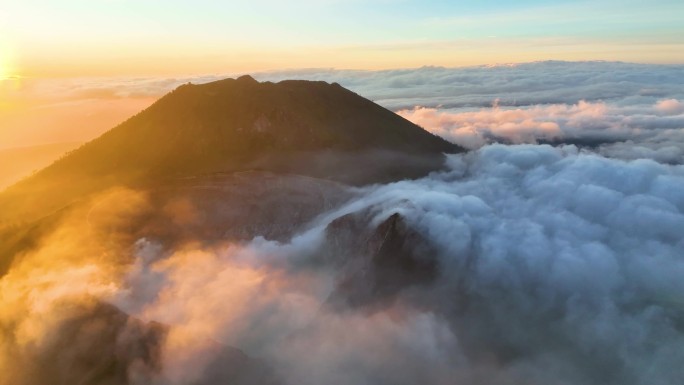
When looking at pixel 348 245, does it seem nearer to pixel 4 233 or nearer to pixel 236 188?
pixel 236 188

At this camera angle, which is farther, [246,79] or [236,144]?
[246,79]

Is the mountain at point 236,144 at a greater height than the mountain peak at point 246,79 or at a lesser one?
lesser

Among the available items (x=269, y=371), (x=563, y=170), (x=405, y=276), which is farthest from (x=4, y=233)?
(x=563, y=170)

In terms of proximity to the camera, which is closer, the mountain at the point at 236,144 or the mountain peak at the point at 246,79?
the mountain at the point at 236,144

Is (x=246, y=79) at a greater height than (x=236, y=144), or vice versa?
(x=246, y=79)

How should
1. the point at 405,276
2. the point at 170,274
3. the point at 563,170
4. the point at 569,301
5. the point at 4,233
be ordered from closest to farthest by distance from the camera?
the point at 170,274, the point at 4,233, the point at 405,276, the point at 569,301, the point at 563,170

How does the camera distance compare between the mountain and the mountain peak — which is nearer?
the mountain

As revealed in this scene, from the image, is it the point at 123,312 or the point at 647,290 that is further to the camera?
the point at 647,290

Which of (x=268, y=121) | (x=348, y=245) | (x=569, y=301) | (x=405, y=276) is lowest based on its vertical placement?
(x=569, y=301)
